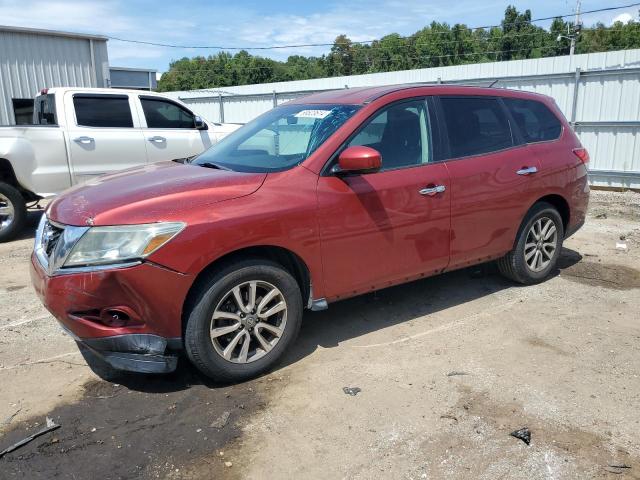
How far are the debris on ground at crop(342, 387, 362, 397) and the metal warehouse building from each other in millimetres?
15645

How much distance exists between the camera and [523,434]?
2.98m

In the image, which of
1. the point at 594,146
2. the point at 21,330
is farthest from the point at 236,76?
the point at 21,330

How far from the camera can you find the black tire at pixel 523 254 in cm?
505

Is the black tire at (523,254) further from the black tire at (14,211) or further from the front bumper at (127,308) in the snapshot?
the black tire at (14,211)

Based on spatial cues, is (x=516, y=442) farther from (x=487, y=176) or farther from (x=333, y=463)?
(x=487, y=176)

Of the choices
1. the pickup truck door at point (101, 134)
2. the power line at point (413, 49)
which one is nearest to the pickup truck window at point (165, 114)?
the pickup truck door at point (101, 134)

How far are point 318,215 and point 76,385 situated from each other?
6.44 feet

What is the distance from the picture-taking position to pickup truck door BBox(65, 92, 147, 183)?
7672mm

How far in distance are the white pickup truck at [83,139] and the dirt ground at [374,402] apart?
9.66ft

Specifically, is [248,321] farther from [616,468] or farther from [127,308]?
[616,468]

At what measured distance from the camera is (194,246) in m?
3.17

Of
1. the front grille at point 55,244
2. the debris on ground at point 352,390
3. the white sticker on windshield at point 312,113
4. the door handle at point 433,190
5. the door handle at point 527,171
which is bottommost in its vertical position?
the debris on ground at point 352,390

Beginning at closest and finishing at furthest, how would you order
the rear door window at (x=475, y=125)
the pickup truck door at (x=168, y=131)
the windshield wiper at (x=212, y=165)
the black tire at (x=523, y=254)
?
the windshield wiper at (x=212, y=165), the rear door window at (x=475, y=125), the black tire at (x=523, y=254), the pickup truck door at (x=168, y=131)

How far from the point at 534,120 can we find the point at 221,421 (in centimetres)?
399
